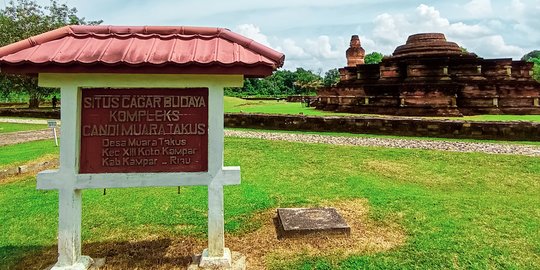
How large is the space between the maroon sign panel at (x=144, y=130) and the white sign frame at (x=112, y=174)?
6 centimetres

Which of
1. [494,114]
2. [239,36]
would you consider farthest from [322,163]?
[494,114]

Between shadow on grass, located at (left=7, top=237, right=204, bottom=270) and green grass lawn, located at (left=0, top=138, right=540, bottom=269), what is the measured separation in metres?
0.05

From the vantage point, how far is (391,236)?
4.03 m

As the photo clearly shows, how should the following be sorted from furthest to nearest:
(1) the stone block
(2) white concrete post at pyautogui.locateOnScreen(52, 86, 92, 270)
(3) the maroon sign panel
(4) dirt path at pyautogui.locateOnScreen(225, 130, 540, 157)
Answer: (4) dirt path at pyautogui.locateOnScreen(225, 130, 540, 157)
(1) the stone block
(3) the maroon sign panel
(2) white concrete post at pyautogui.locateOnScreen(52, 86, 92, 270)

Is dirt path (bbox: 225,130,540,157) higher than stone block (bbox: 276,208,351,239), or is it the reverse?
dirt path (bbox: 225,130,540,157)

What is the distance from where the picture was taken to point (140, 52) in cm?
306

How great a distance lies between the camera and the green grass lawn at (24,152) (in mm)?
8485

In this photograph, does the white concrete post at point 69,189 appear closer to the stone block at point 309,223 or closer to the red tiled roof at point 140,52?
the red tiled roof at point 140,52

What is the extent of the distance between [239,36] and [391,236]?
8.41 feet

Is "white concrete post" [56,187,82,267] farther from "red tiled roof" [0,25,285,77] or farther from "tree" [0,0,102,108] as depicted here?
"tree" [0,0,102,108]

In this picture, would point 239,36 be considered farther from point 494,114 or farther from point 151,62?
point 494,114

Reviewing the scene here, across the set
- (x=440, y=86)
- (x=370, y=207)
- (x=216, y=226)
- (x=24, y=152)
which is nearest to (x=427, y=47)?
(x=440, y=86)

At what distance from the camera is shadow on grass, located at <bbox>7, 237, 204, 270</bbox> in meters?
3.42

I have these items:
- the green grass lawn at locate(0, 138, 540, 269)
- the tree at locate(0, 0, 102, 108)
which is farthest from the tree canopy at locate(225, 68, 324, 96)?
the green grass lawn at locate(0, 138, 540, 269)
